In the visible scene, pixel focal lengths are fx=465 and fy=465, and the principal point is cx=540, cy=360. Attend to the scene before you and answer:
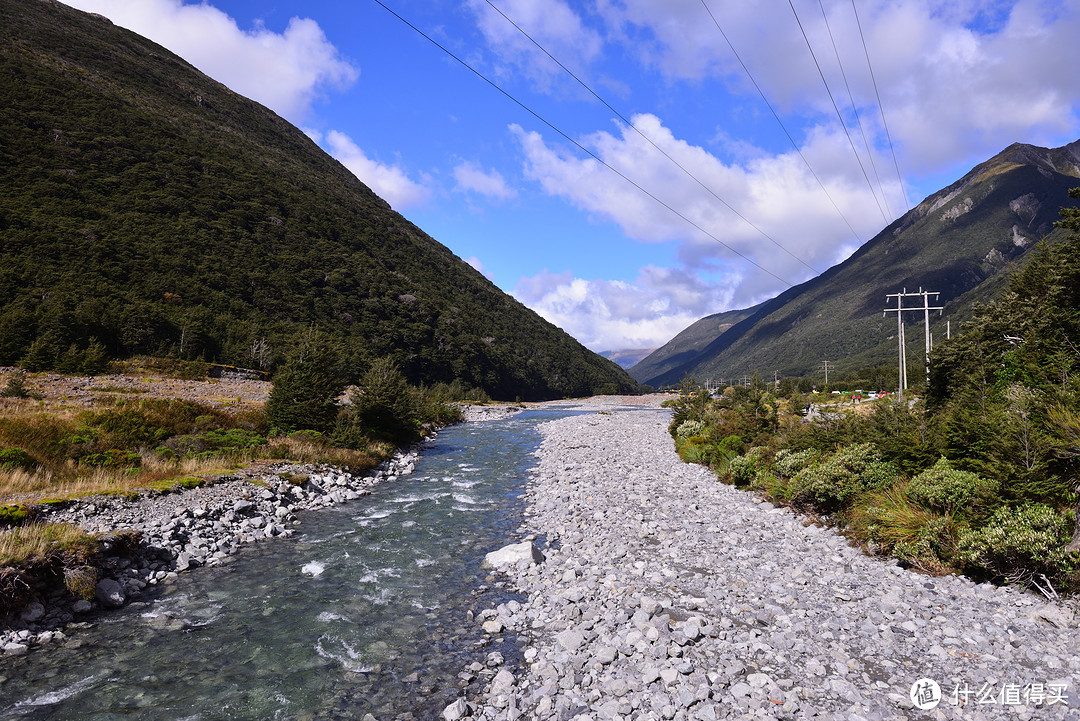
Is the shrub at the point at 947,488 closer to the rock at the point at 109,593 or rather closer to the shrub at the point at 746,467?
the shrub at the point at 746,467

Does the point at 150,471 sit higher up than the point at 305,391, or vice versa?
the point at 305,391

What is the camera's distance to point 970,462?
10.0m

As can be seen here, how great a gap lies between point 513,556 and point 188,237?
287 feet

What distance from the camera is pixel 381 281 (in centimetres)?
11269

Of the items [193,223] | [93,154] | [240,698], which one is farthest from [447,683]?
[93,154]

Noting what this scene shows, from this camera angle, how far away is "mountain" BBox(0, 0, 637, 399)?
51431mm

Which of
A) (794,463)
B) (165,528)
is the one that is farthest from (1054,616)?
(165,528)

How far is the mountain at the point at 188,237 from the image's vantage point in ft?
169

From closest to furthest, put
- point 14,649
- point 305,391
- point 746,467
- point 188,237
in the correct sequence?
point 14,649
point 746,467
point 305,391
point 188,237

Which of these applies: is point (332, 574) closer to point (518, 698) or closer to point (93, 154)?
point (518, 698)

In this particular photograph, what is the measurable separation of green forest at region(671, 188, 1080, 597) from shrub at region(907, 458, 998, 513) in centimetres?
2

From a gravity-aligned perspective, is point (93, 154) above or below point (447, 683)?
above

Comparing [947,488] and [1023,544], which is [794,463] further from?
[1023,544]

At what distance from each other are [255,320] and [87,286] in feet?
63.0
